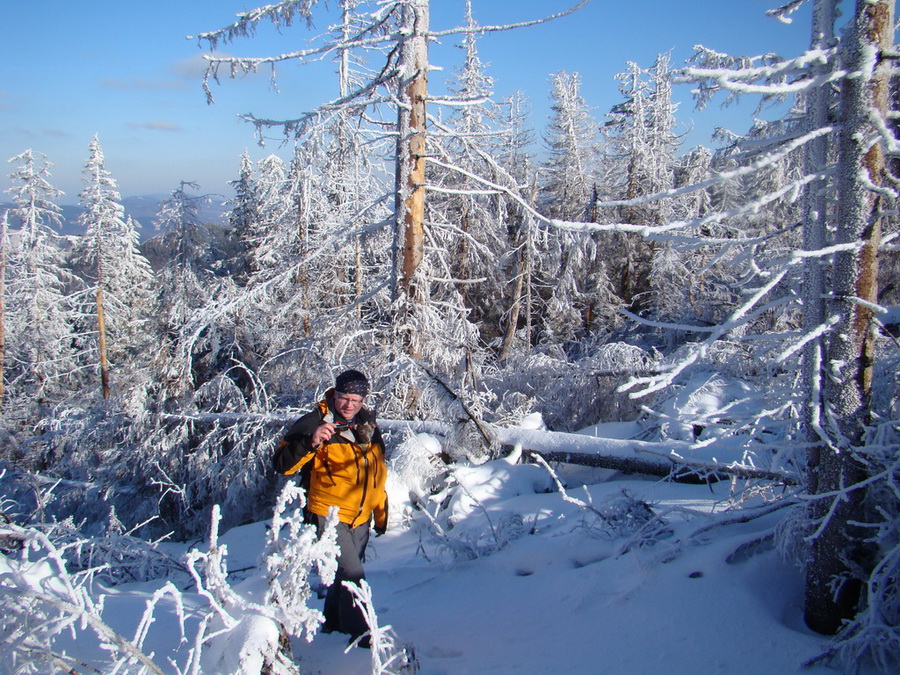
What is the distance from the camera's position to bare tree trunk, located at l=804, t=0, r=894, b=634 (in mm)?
2551

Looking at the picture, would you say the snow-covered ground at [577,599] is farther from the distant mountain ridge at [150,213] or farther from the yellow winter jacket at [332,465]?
the distant mountain ridge at [150,213]

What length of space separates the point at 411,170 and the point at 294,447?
235 inches

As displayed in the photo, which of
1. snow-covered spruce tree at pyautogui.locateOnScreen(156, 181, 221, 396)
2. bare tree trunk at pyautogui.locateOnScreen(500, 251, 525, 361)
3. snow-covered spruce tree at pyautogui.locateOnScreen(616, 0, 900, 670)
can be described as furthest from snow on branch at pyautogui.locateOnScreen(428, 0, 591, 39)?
bare tree trunk at pyautogui.locateOnScreen(500, 251, 525, 361)

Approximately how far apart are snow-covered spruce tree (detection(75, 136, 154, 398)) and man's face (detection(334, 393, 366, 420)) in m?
19.0

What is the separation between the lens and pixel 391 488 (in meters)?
6.59

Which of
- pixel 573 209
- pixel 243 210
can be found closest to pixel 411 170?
pixel 243 210

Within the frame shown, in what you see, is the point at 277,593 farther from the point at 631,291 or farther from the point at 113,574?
the point at 631,291

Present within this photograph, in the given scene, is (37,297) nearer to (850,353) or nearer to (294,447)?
(294,447)

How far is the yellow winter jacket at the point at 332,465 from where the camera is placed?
3619 mm

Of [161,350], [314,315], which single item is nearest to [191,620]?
[161,350]

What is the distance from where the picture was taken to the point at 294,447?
360 centimetres

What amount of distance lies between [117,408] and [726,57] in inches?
592

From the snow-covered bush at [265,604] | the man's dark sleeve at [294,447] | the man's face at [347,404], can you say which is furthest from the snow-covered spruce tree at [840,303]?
the man's dark sleeve at [294,447]

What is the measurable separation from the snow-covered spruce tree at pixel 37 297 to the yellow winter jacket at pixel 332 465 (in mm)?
22929
